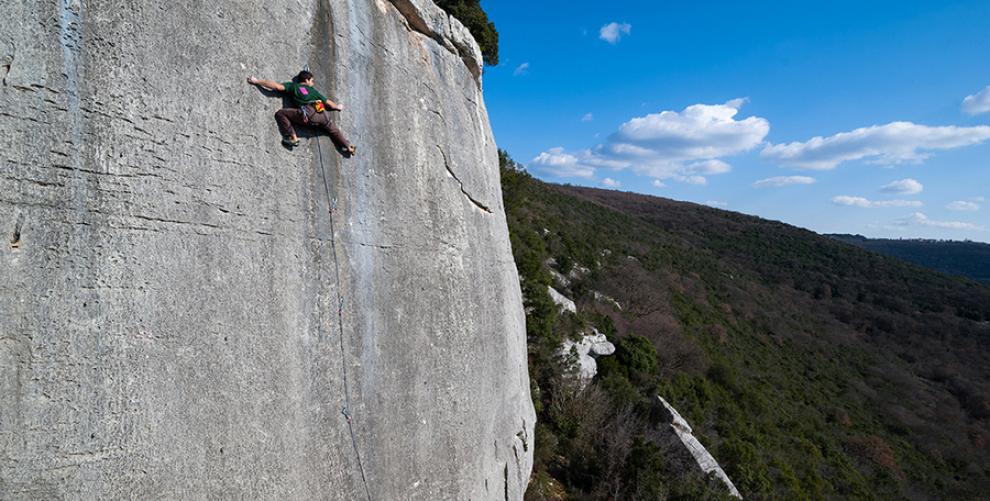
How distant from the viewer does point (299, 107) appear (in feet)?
13.6

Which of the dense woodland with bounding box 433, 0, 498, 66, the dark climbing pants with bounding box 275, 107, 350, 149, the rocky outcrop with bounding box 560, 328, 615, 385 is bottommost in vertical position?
the rocky outcrop with bounding box 560, 328, 615, 385

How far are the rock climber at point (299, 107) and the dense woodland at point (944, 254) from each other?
119 m

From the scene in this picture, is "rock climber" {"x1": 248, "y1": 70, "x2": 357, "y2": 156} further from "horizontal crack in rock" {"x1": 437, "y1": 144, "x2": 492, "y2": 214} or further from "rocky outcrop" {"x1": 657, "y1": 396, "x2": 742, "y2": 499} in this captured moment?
"rocky outcrop" {"x1": 657, "y1": 396, "x2": 742, "y2": 499}

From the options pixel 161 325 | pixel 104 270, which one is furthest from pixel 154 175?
pixel 161 325

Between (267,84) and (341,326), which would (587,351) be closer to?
(341,326)

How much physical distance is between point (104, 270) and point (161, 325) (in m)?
0.52

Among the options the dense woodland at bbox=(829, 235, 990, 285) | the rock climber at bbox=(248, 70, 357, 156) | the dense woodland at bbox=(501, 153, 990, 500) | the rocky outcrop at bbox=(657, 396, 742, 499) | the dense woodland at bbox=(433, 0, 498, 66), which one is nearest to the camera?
the rock climber at bbox=(248, 70, 357, 156)

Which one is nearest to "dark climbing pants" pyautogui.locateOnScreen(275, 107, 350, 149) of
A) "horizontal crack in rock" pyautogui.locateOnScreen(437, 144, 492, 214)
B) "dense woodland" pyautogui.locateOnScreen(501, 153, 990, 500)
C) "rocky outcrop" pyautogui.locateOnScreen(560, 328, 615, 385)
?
"horizontal crack in rock" pyautogui.locateOnScreen(437, 144, 492, 214)

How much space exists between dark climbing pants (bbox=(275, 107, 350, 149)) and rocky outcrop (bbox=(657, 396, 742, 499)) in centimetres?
1156

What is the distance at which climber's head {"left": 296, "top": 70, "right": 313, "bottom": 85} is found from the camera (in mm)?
4168

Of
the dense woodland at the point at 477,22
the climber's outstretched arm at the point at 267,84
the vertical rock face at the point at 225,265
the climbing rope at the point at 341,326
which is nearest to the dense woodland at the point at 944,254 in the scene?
the dense woodland at the point at 477,22

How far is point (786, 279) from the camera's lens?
156ft

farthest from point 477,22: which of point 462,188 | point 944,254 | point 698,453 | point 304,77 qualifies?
point 944,254

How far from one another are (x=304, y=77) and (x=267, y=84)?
0.33 meters
